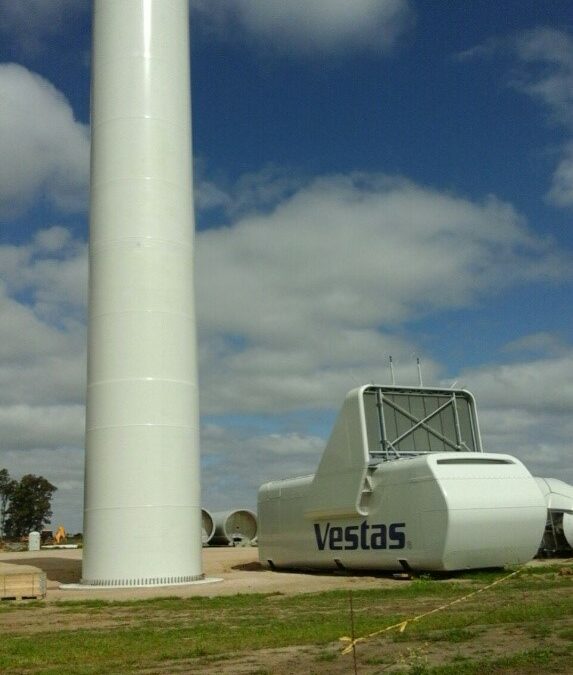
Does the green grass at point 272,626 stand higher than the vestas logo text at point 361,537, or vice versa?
the vestas logo text at point 361,537

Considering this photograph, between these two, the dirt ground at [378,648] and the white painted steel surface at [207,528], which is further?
the white painted steel surface at [207,528]

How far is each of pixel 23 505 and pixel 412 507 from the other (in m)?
105

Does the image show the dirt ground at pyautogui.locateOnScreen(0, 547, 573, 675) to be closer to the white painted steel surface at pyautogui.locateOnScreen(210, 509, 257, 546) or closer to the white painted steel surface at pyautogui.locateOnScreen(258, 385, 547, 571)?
the white painted steel surface at pyautogui.locateOnScreen(258, 385, 547, 571)

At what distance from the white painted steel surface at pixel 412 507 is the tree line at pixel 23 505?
3818 inches

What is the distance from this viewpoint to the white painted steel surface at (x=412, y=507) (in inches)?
1033

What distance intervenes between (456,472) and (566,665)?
1586 centimetres

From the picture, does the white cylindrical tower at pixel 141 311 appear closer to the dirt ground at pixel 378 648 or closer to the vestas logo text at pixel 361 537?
the vestas logo text at pixel 361 537

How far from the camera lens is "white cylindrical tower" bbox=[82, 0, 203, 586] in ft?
89.7

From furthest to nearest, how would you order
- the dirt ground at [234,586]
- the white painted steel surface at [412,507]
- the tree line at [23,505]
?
the tree line at [23,505], the white painted steel surface at [412,507], the dirt ground at [234,586]

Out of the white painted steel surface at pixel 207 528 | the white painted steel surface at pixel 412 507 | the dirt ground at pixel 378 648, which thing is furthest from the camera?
the white painted steel surface at pixel 207 528

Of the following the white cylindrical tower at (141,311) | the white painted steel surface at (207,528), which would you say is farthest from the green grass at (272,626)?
the white painted steel surface at (207,528)

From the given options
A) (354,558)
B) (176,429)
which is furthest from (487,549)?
(176,429)

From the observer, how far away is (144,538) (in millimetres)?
27062

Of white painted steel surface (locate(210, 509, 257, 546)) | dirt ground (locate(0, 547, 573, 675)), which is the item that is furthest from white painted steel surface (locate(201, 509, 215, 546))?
dirt ground (locate(0, 547, 573, 675))
